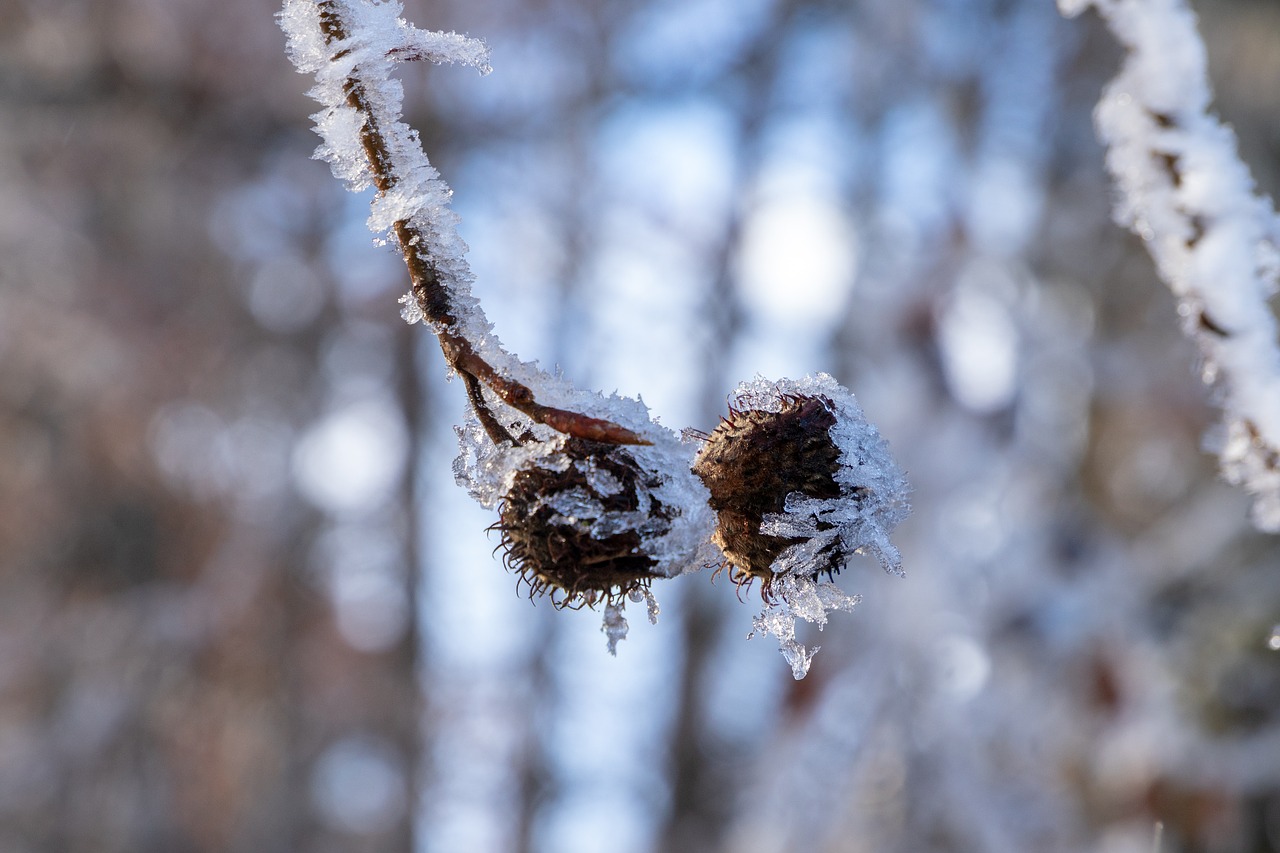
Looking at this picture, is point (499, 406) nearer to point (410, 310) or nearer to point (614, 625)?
point (410, 310)

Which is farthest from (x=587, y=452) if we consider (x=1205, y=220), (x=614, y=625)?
(x=1205, y=220)

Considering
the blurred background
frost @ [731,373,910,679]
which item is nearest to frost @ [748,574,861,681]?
frost @ [731,373,910,679]

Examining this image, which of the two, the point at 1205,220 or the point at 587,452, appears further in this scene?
the point at 1205,220

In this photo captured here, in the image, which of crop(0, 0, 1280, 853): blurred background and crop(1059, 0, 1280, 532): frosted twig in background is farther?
crop(0, 0, 1280, 853): blurred background

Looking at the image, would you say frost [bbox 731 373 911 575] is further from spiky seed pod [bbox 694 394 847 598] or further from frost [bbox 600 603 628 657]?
frost [bbox 600 603 628 657]

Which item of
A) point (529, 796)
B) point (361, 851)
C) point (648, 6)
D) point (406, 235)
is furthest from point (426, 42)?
point (361, 851)
